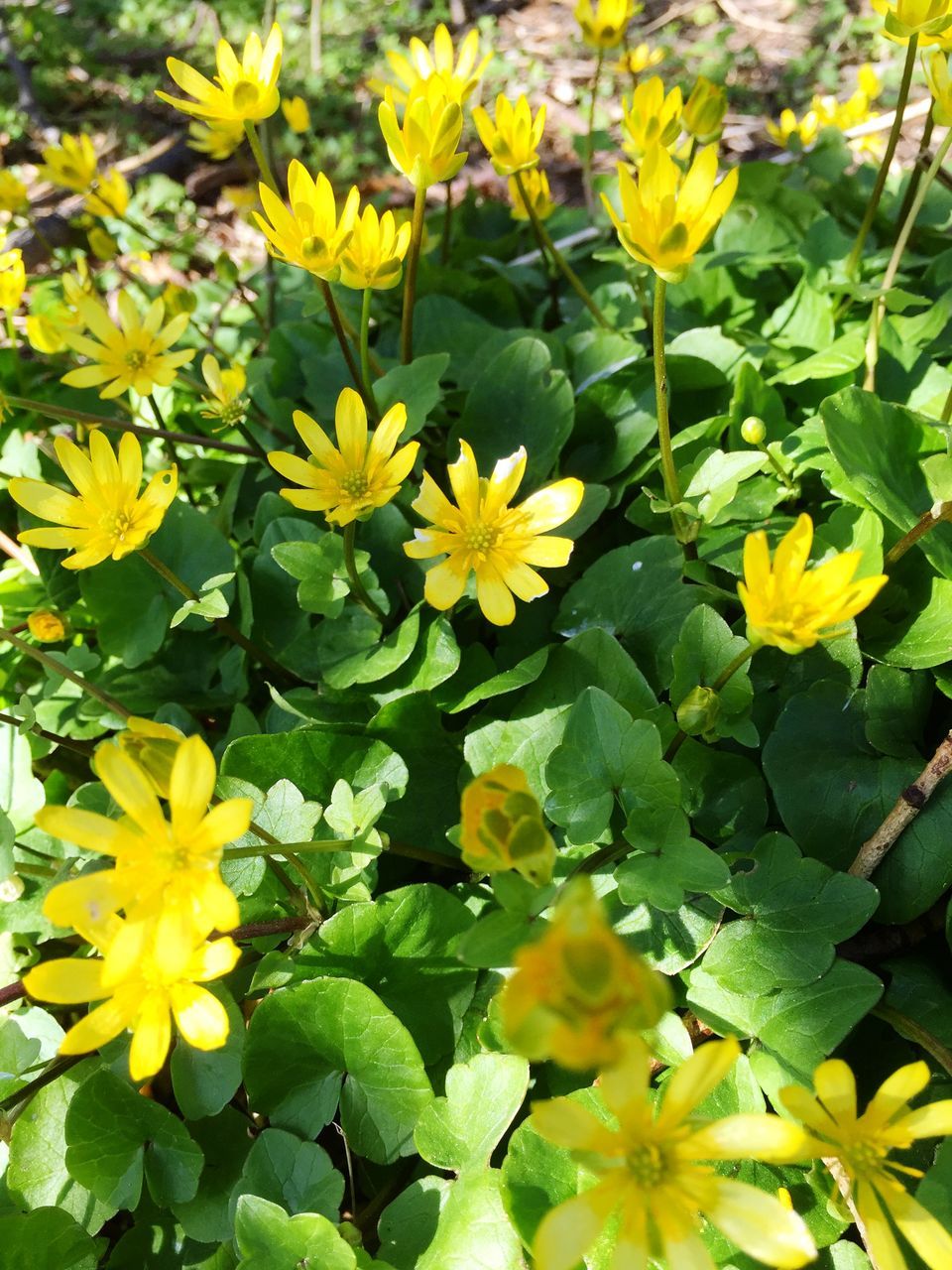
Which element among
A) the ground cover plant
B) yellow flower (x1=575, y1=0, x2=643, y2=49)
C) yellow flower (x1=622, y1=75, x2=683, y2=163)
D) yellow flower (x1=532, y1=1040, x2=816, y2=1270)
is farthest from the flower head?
yellow flower (x1=532, y1=1040, x2=816, y2=1270)

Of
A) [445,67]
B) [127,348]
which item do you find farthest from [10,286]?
[445,67]

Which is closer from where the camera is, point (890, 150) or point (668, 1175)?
point (668, 1175)

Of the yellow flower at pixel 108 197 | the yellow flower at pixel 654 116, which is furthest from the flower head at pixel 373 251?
the yellow flower at pixel 108 197

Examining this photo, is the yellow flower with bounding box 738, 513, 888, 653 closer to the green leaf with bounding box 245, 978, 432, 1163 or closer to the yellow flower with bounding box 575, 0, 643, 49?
the green leaf with bounding box 245, 978, 432, 1163

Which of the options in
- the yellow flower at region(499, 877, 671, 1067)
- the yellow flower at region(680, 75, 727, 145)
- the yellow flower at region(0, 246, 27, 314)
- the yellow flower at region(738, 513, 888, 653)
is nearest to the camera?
the yellow flower at region(499, 877, 671, 1067)

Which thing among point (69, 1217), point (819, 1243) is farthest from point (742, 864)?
point (69, 1217)

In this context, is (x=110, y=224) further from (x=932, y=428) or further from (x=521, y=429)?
(x=932, y=428)

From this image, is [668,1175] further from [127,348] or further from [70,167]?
[70,167]
